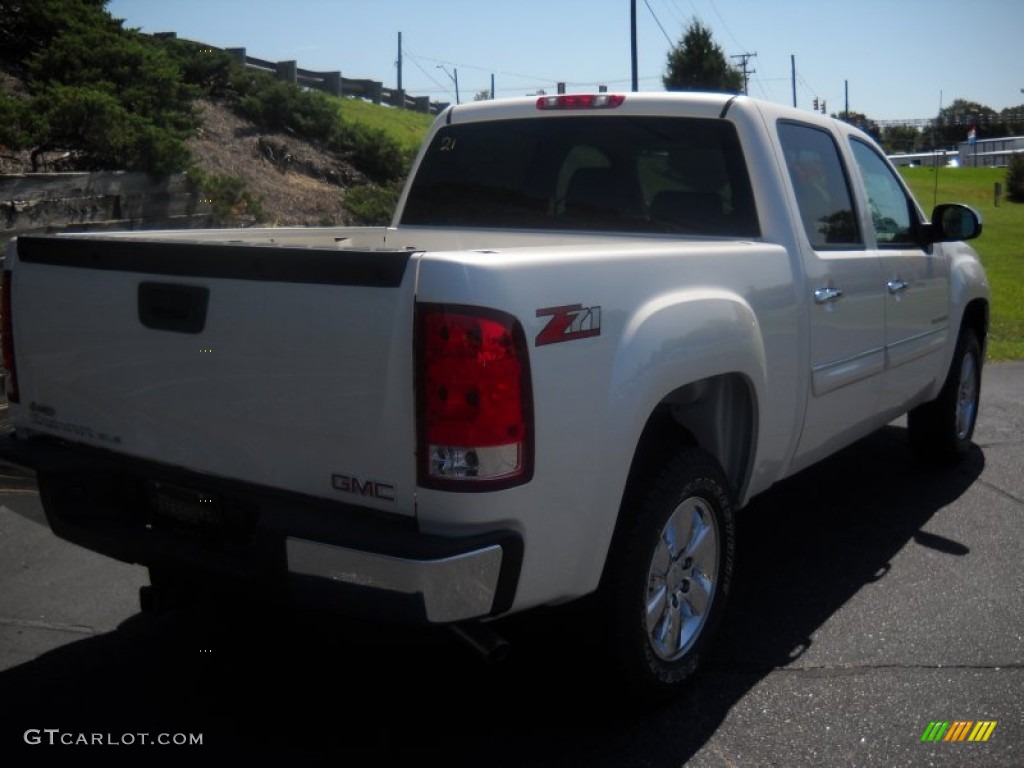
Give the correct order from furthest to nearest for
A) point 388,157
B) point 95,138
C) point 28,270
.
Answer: point 388,157, point 95,138, point 28,270

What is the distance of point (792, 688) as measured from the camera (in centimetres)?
390

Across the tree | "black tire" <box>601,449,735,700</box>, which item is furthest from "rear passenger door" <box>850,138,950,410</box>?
the tree

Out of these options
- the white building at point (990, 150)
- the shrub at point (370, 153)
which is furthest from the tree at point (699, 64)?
the white building at point (990, 150)

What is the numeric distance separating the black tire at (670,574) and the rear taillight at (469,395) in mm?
685

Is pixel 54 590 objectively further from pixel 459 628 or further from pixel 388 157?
pixel 388 157

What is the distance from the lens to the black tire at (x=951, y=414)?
21.6 feet

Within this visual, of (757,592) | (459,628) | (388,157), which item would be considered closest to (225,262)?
(459,628)

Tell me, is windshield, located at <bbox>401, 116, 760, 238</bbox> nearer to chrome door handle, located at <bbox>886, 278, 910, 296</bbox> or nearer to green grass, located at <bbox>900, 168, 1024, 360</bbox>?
chrome door handle, located at <bbox>886, 278, 910, 296</bbox>

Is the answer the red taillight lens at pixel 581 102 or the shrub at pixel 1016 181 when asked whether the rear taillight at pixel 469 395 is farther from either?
the shrub at pixel 1016 181

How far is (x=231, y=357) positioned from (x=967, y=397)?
5176 mm

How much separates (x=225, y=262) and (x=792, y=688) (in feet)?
7.66

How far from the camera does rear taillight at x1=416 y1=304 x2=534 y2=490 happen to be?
2.80 m

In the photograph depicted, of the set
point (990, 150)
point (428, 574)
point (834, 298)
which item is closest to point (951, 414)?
point (834, 298)

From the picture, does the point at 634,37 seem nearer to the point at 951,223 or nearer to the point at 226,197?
the point at 226,197
